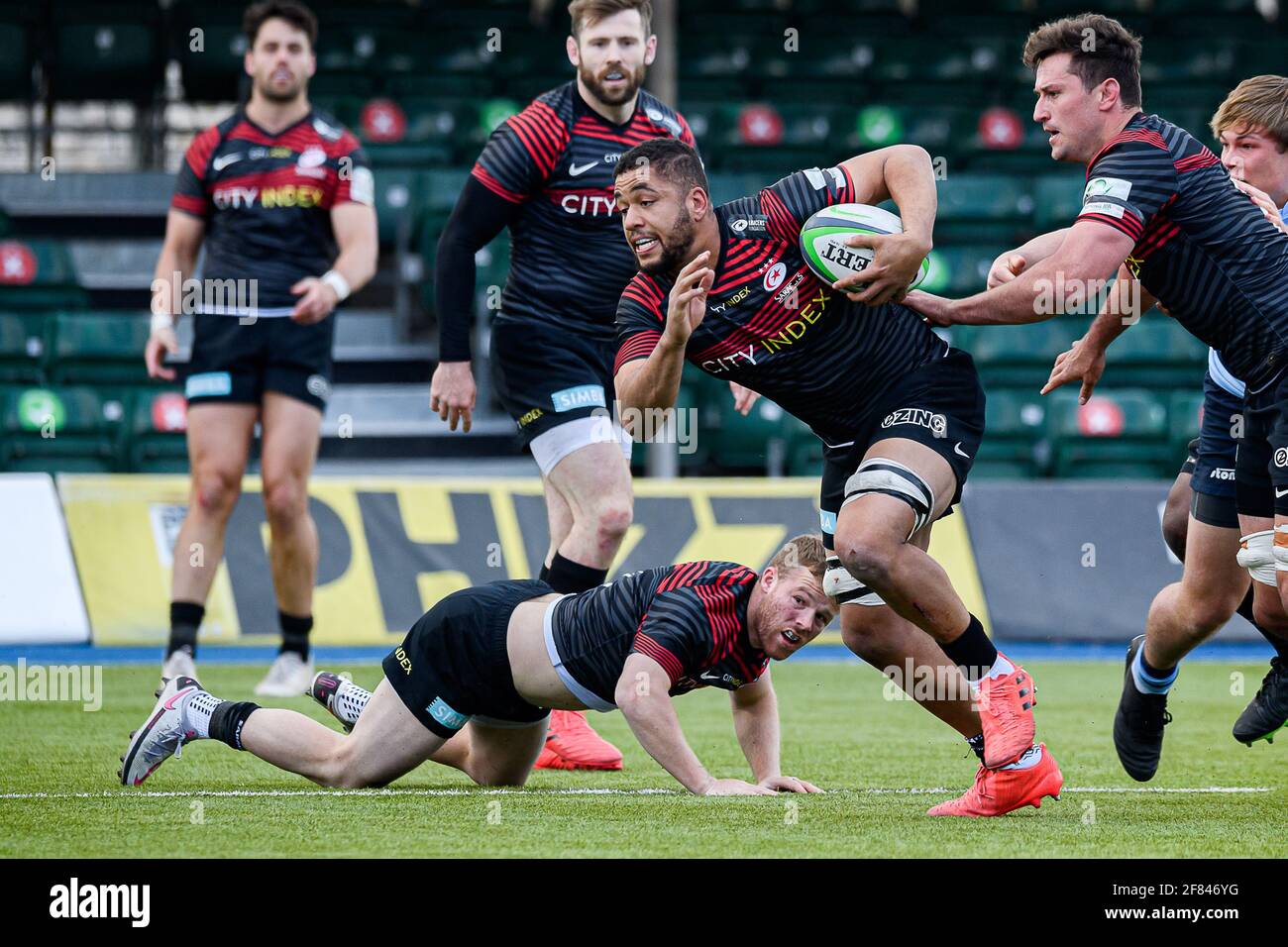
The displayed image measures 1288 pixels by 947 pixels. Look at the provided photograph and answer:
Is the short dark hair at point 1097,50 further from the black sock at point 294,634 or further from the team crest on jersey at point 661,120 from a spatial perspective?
the black sock at point 294,634

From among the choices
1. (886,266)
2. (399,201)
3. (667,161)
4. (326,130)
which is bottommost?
(399,201)

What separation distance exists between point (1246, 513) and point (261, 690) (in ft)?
14.0

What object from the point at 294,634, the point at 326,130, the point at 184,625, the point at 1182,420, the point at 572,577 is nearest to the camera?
the point at 572,577

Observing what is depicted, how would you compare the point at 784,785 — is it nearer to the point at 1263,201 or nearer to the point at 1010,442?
the point at 1263,201

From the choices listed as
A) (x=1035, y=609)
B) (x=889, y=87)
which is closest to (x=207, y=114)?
(x=889, y=87)

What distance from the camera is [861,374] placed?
4770mm

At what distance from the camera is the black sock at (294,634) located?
740cm

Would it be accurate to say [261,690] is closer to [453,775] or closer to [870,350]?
[453,775]

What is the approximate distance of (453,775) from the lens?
18.1 ft

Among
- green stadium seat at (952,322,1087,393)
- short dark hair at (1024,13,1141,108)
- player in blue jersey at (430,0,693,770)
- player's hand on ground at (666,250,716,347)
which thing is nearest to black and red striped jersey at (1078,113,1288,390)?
short dark hair at (1024,13,1141,108)

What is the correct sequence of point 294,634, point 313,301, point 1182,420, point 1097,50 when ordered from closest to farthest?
point 1097,50
point 313,301
point 294,634
point 1182,420

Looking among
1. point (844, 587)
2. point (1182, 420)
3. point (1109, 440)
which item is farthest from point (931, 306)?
point (1182, 420)

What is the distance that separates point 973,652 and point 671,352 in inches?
46.8

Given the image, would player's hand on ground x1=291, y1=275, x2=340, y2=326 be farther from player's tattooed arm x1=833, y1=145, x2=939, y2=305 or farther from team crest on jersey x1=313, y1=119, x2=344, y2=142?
player's tattooed arm x1=833, y1=145, x2=939, y2=305
